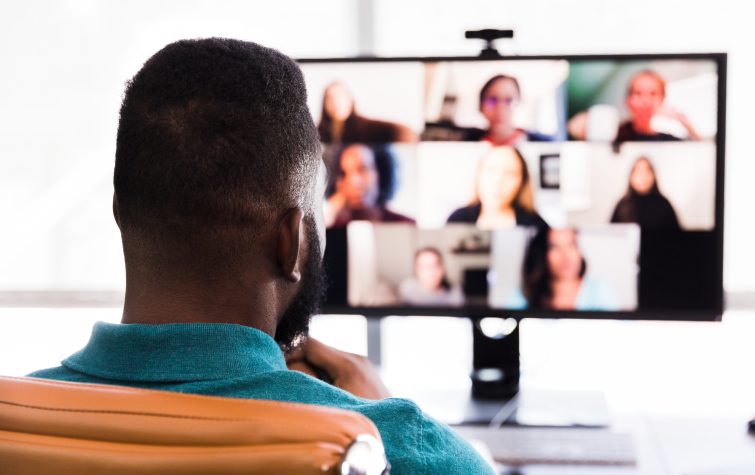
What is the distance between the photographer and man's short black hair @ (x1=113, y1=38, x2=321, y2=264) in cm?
77

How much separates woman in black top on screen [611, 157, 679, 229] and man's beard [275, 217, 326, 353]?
65 cm

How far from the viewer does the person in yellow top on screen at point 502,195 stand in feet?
4.83

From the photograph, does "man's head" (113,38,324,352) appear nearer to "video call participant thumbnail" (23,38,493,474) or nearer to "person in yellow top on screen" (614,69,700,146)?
"video call participant thumbnail" (23,38,493,474)

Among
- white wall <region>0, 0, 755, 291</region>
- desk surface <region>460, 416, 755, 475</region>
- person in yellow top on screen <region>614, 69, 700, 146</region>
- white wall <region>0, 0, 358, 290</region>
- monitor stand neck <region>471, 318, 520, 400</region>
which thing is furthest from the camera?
white wall <region>0, 0, 358, 290</region>

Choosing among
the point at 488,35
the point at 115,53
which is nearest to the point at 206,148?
the point at 488,35

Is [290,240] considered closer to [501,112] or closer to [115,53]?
[501,112]

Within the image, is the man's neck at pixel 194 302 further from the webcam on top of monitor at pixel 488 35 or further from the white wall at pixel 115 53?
the white wall at pixel 115 53

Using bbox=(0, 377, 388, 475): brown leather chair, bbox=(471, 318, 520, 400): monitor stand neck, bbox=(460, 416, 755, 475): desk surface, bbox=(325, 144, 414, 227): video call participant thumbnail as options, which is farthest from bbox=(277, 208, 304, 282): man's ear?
bbox=(471, 318, 520, 400): monitor stand neck

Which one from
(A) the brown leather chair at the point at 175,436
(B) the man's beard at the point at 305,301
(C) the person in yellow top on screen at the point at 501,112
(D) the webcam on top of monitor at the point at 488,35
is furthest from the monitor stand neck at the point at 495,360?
(A) the brown leather chair at the point at 175,436

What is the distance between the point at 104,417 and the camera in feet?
2.04

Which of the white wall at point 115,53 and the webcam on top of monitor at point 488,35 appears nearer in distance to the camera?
the webcam on top of monitor at point 488,35

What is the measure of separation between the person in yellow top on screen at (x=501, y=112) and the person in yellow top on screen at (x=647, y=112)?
0.41 feet

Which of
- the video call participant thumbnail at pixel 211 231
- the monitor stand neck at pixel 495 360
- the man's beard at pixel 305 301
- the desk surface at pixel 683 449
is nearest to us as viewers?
the video call participant thumbnail at pixel 211 231

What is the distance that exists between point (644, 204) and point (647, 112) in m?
0.14
